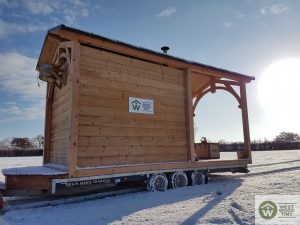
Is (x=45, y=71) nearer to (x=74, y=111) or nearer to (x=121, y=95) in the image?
(x=74, y=111)

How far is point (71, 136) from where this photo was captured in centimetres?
686

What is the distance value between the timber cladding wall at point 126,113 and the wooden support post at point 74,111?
0.24 meters

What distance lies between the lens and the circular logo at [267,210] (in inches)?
201

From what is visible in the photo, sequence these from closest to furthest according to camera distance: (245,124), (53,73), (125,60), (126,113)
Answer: (53,73), (126,113), (125,60), (245,124)

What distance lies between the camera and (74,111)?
702cm

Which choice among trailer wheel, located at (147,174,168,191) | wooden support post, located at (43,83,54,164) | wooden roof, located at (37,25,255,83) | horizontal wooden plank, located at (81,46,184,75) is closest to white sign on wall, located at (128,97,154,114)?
horizontal wooden plank, located at (81,46,184,75)

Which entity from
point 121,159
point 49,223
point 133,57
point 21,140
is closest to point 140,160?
point 121,159

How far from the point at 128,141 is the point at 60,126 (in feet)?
7.37

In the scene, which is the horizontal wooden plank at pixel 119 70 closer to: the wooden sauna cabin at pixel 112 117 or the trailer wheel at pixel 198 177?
the wooden sauna cabin at pixel 112 117

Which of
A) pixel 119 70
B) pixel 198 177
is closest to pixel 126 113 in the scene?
pixel 119 70

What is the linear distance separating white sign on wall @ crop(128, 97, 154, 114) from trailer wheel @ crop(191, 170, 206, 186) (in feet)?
8.60

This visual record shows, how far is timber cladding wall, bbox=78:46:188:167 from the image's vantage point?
296 inches

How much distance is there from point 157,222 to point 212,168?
5887 mm

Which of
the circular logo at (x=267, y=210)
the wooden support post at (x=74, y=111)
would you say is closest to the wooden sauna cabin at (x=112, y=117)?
the wooden support post at (x=74, y=111)
